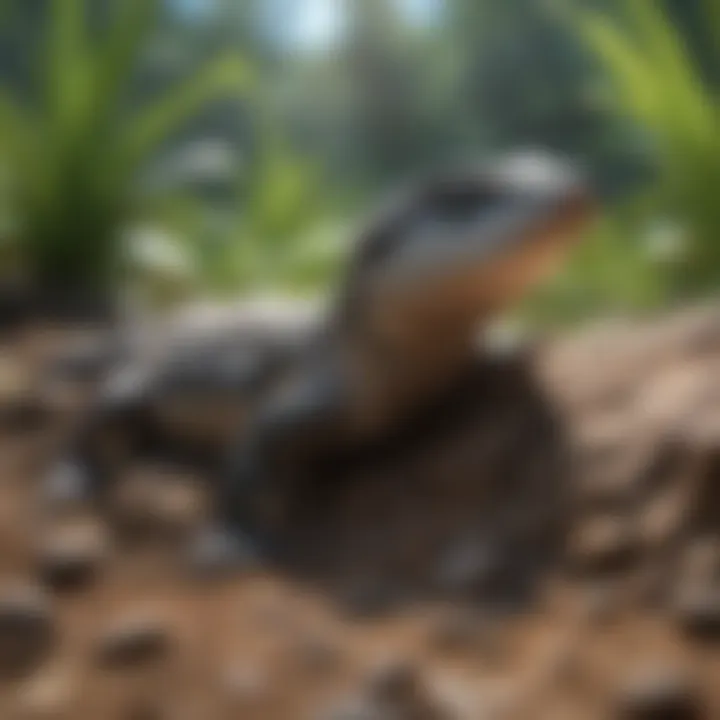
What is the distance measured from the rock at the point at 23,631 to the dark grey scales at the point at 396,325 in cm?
26

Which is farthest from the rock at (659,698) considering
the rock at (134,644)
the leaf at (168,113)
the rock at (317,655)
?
the leaf at (168,113)

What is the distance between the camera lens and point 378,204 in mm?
1920

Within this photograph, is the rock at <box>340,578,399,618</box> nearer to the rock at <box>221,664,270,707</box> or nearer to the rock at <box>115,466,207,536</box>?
the rock at <box>221,664,270,707</box>

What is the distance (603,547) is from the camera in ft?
4.29

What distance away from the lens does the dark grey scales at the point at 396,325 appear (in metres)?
1.58

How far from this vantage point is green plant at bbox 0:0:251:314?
3.23 metres

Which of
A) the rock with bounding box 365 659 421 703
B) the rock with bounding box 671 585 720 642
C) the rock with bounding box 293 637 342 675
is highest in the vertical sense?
the rock with bounding box 293 637 342 675

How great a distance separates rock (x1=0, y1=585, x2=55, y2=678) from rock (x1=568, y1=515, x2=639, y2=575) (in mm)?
668

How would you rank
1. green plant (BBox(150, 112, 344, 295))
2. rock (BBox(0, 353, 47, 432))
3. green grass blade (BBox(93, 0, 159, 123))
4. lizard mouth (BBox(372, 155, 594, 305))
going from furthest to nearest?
green plant (BBox(150, 112, 344, 295)) → green grass blade (BBox(93, 0, 159, 123)) → rock (BBox(0, 353, 47, 432)) → lizard mouth (BBox(372, 155, 594, 305))

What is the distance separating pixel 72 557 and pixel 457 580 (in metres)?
0.61

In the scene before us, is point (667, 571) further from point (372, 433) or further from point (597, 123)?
point (597, 123)

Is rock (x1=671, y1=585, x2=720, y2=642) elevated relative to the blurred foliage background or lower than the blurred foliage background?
lower

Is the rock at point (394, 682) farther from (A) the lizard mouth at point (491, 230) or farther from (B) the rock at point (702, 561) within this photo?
(A) the lizard mouth at point (491, 230)

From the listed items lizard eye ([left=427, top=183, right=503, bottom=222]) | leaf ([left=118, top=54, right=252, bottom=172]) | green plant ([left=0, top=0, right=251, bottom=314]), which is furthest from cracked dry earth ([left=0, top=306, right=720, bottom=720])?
leaf ([left=118, top=54, right=252, bottom=172])
